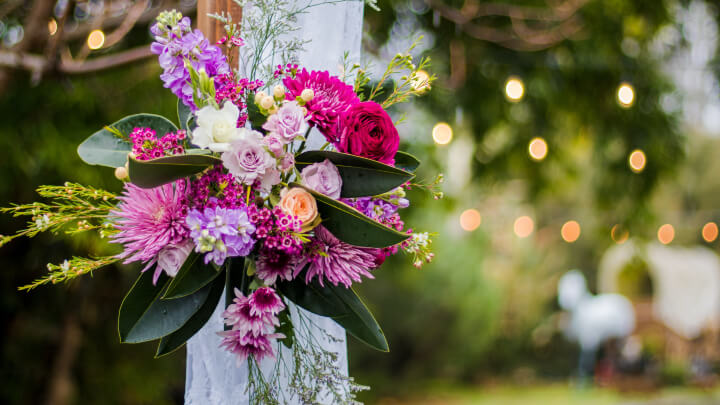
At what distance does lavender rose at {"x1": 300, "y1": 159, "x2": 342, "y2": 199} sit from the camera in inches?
29.6

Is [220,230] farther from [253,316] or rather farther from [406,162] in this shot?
[406,162]

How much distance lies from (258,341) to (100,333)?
2821mm

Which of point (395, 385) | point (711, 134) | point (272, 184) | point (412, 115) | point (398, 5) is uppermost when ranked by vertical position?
point (711, 134)

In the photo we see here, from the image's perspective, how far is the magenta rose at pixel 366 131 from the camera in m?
0.76

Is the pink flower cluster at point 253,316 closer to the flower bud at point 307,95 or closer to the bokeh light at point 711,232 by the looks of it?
the flower bud at point 307,95

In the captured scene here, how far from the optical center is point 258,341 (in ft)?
2.45

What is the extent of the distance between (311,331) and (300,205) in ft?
0.98

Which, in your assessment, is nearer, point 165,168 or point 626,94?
point 165,168

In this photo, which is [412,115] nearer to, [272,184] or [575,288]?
[272,184]

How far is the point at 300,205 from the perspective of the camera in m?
0.73

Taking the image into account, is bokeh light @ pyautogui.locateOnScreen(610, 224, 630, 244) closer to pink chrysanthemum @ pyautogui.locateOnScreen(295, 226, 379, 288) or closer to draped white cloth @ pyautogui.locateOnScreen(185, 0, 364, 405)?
draped white cloth @ pyautogui.locateOnScreen(185, 0, 364, 405)

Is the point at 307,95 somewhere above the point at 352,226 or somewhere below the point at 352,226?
above

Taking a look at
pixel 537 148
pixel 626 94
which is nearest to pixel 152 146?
pixel 537 148

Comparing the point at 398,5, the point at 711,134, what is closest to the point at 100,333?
the point at 398,5
